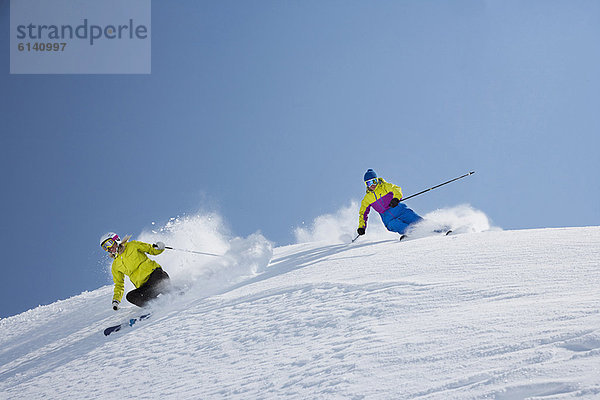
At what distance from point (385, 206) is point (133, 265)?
525 centimetres

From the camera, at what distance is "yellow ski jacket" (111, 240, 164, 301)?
6.58 meters

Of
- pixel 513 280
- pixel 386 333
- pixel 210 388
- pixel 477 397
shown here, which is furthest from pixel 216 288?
pixel 477 397

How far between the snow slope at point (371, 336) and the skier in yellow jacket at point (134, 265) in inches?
14.0

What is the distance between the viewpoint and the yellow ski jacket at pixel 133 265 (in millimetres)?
6578

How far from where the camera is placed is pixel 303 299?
4516 mm

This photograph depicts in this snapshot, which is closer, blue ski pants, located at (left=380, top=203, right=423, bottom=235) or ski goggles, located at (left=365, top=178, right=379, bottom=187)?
blue ski pants, located at (left=380, top=203, right=423, bottom=235)

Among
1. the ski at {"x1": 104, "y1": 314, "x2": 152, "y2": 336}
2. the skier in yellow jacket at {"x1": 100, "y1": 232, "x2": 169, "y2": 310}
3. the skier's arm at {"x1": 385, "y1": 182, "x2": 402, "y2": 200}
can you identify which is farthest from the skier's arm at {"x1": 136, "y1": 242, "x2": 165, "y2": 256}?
the skier's arm at {"x1": 385, "y1": 182, "x2": 402, "y2": 200}

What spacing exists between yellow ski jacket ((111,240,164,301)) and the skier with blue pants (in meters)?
4.36

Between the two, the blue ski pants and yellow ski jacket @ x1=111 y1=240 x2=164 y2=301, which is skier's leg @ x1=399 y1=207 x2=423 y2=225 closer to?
the blue ski pants

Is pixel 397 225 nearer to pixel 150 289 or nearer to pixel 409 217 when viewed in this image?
pixel 409 217

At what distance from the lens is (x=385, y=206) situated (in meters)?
8.71

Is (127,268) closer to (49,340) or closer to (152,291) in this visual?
(152,291)

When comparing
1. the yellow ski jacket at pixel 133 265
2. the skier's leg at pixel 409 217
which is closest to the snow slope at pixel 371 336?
the yellow ski jacket at pixel 133 265

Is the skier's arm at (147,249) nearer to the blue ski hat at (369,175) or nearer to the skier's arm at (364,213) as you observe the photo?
the skier's arm at (364,213)
